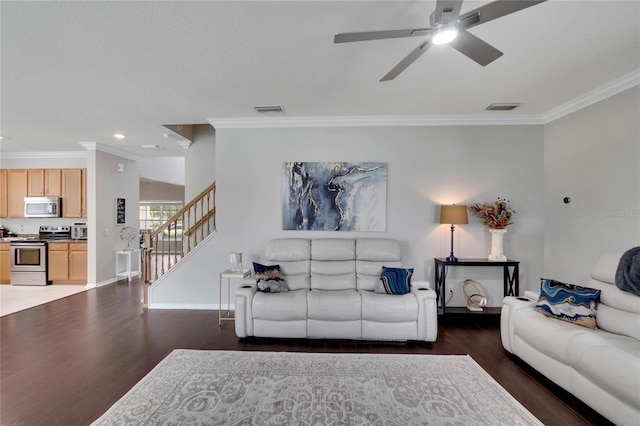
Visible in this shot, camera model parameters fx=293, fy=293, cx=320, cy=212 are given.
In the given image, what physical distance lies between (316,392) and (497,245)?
3.12m

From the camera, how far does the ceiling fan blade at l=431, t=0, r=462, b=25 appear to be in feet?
5.19

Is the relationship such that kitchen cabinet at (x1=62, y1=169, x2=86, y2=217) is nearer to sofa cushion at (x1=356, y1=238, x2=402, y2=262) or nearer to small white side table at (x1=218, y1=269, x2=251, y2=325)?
small white side table at (x1=218, y1=269, x2=251, y2=325)

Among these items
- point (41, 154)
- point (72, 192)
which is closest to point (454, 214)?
point (72, 192)

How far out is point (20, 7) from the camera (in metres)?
1.99

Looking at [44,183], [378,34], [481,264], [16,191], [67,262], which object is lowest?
[67,262]

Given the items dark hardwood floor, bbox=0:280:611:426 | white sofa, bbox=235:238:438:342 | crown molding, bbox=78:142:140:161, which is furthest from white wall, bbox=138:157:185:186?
white sofa, bbox=235:238:438:342

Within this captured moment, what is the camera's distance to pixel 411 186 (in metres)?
4.31

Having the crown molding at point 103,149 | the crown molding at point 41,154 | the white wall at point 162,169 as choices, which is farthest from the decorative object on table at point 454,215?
the white wall at point 162,169

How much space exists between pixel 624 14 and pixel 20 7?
419 cm

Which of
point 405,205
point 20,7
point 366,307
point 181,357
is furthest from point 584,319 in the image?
point 20,7

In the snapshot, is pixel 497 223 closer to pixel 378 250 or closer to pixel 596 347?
pixel 378 250

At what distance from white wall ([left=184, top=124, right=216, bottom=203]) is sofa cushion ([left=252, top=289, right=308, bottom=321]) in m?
3.17

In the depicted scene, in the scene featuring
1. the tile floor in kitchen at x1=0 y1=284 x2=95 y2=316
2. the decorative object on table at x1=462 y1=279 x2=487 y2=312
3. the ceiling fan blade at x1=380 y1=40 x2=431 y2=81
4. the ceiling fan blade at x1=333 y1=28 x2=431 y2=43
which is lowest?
the tile floor in kitchen at x1=0 y1=284 x2=95 y2=316

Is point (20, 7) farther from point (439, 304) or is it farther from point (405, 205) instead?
point (439, 304)
